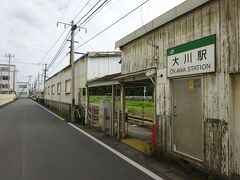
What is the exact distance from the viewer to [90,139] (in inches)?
518

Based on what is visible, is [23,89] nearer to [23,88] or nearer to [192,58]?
[23,88]

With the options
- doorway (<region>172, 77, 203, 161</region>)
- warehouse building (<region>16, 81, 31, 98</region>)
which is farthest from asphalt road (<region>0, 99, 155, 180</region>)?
warehouse building (<region>16, 81, 31, 98</region>)

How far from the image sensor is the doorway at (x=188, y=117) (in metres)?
7.69

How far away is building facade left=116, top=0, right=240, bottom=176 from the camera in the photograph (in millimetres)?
6465

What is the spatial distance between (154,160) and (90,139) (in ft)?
15.9

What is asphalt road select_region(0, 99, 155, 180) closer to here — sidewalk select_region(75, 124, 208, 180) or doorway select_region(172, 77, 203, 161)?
sidewalk select_region(75, 124, 208, 180)

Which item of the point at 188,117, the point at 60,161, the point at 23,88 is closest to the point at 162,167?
the point at 188,117

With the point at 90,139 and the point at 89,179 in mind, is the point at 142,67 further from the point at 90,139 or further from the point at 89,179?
the point at 89,179

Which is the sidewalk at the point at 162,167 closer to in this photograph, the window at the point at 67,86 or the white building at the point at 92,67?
the white building at the point at 92,67

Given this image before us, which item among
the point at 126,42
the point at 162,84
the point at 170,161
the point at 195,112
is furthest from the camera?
the point at 126,42

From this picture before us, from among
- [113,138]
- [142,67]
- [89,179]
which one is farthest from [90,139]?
[89,179]

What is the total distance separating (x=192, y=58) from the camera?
788 cm

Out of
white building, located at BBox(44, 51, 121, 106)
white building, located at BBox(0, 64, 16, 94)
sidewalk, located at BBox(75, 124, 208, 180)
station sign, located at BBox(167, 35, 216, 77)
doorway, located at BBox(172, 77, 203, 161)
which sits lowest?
sidewalk, located at BBox(75, 124, 208, 180)

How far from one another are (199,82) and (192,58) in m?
0.66
